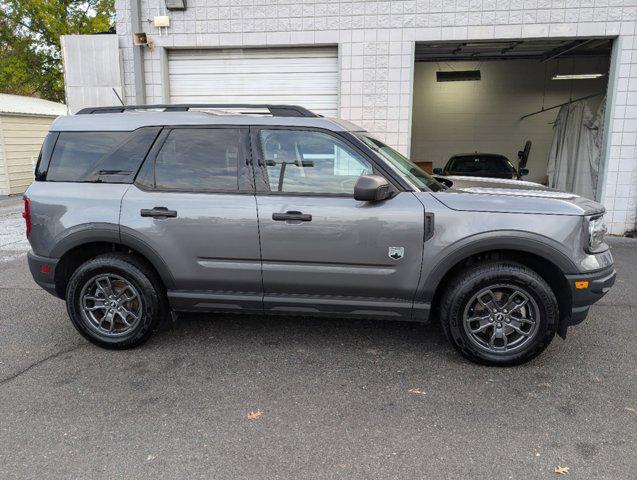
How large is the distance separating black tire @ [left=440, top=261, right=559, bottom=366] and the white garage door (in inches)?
240

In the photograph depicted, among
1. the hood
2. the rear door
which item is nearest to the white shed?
the rear door

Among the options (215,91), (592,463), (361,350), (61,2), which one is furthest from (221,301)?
(61,2)

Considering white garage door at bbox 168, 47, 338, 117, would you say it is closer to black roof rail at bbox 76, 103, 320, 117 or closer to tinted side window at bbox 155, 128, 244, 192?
black roof rail at bbox 76, 103, 320, 117

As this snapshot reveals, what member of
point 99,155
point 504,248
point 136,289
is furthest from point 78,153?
point 504,248

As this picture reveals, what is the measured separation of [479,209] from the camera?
359 centimetres

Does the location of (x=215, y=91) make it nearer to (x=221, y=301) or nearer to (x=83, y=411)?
(x=221, y=301)

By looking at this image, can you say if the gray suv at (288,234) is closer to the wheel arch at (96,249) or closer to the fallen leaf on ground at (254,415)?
the wheel arch at (96,249)

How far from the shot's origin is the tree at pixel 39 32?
25141 millimetres

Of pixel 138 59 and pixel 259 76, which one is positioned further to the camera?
pixel 259 76

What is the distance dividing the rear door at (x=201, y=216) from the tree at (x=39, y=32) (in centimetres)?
2600

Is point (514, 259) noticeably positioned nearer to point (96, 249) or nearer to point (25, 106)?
point (96, 249)

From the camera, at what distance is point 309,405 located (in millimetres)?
3250

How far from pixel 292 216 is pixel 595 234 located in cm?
229

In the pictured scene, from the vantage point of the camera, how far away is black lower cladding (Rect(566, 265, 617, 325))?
11.6 ft
